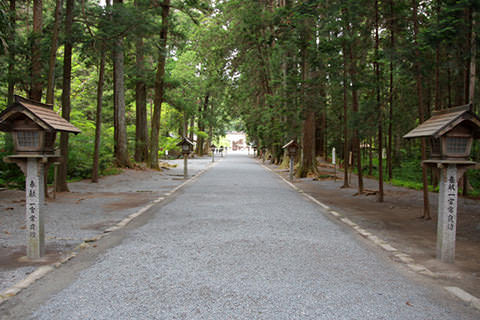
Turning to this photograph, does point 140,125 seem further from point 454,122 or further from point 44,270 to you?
point 454,122

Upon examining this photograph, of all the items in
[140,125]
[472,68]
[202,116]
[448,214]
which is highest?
[202,116]

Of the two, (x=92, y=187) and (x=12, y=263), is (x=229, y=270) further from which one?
(x=92, y=187)

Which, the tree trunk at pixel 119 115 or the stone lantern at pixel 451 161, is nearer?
the stone lantern at pixel 451 161

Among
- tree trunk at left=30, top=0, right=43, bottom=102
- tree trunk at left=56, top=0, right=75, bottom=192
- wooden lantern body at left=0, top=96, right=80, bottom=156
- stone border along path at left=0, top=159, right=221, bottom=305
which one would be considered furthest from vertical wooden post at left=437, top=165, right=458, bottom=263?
tree trunk at left=30, top=0, right=43, bottom=102

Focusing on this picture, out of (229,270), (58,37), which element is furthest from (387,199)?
(58,37)

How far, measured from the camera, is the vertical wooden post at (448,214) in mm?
5219

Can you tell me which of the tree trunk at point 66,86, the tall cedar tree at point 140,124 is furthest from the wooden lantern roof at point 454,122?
the tall cedar tree at point 140,124

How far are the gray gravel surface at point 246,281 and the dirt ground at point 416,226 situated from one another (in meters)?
0.55

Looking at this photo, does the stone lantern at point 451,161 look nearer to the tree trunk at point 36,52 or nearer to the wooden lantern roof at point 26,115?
the wooden lantern roof at point 26,115

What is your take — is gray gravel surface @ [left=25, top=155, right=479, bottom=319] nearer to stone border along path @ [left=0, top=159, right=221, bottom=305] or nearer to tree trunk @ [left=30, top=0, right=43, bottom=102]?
stone border along path @ [left=0, top=159, right=221, bottom=305]

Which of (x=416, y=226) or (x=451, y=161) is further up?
(x=451, y=161)

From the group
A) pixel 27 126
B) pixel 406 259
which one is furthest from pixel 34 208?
pixel 406 259

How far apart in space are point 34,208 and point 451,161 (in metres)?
5.62

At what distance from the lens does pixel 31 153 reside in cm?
525
